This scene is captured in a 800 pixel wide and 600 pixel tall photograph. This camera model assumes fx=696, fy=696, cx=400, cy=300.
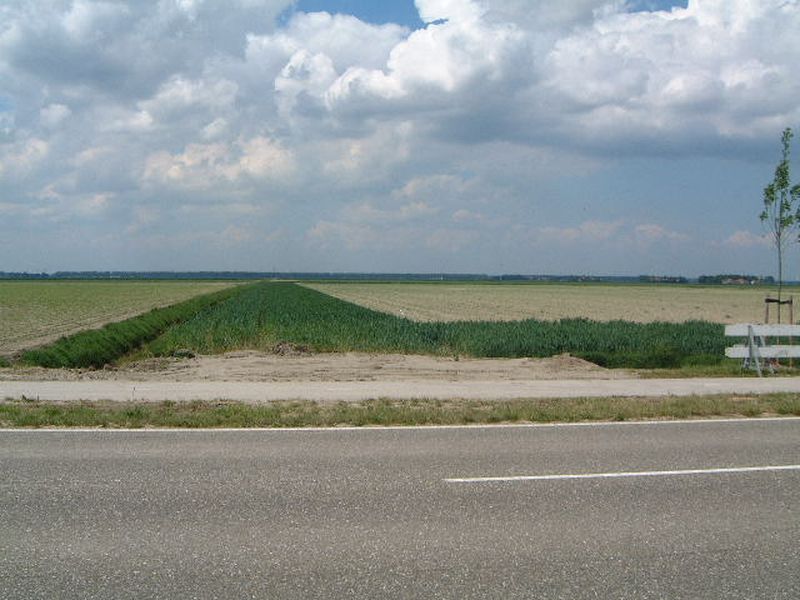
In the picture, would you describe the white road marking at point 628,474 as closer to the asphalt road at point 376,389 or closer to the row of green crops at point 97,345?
the asphalt road at point 376,389

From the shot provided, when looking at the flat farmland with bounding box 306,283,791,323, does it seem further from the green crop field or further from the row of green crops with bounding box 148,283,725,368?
the green crop field

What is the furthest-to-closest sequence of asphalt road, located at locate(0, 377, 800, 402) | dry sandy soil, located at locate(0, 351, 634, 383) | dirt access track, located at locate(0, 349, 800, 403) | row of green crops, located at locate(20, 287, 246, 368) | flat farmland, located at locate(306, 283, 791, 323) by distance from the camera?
flat farmland, located at locate(306, 283, 791, 323), row of green crops, located at locate(20, 287, 246, 368), dry sandy soil, located at locate(0, 351, 634, 383), dirt access track, located at locate(0, 349, 800, 403), asphalt road, located at locate(0, 377, 800, 402)

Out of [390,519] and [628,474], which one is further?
[628,474]

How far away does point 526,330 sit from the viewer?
94.6 feet

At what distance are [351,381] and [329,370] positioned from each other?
10.4 feet

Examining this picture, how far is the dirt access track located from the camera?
527 inches

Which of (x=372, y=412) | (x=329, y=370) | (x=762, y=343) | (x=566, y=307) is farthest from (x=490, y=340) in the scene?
(x=566, y=307)

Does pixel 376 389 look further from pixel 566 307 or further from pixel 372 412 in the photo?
pixel 566 307

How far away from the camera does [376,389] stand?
46.7ft

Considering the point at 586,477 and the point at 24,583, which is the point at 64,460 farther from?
the point at 586,477

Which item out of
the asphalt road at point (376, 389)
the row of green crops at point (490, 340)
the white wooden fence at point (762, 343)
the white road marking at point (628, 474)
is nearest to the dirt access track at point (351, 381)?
the asphalt road at point (376, 389)

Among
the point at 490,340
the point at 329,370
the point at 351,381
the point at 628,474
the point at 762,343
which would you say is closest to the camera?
the point at 628,474

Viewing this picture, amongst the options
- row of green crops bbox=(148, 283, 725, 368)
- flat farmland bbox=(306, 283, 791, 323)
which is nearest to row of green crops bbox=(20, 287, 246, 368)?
row of green crops bbox=(148, 283, 725, 368)

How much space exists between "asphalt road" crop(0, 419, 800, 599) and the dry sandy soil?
7744mm
